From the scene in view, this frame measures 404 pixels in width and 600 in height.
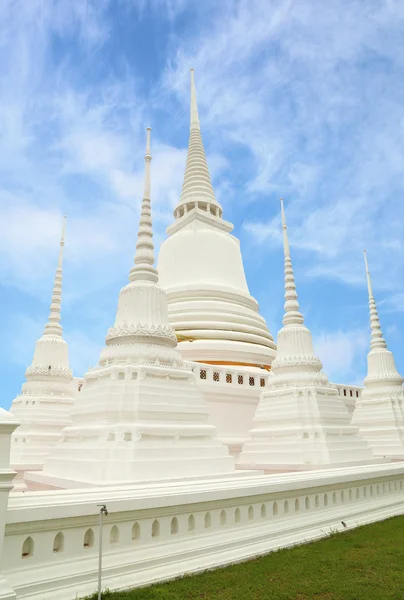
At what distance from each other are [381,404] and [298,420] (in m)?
8.88

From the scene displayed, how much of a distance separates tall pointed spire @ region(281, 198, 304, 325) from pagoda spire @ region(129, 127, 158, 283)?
6729mm

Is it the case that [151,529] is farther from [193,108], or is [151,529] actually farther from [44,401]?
[193,108]

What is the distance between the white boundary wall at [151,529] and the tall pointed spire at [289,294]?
8445 millimetres

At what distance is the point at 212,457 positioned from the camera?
11.0 metres

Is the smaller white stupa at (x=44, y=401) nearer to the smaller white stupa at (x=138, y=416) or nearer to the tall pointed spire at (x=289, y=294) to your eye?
the smaller white stupa at (x=138, y=416)

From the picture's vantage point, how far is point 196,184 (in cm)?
2777

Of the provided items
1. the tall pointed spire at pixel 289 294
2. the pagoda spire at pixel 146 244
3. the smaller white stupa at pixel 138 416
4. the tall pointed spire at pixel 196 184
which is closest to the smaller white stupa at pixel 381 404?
the tall pointed spire at pixel 289 294

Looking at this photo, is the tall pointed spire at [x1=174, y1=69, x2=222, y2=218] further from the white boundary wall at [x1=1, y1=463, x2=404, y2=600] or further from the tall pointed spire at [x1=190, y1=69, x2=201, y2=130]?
the white boundary wall at [x1=1, y1=463, x2=404, y2=600]

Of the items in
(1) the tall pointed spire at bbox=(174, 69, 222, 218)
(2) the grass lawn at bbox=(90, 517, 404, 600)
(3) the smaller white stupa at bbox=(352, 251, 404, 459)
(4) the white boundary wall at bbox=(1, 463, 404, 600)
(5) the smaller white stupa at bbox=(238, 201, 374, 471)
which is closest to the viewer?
(4) the white boundary wall at bbox=(1, 463, 404, 600)

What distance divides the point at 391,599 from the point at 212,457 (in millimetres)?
5726

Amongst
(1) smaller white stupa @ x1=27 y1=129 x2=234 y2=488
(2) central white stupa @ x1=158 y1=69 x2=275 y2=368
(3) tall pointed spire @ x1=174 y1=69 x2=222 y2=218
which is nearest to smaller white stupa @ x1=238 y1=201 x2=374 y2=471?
(2) central white stupa @ x1=158 y1=69 x2=275 y2=368

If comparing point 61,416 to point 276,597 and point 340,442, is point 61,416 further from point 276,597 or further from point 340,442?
point 276,597

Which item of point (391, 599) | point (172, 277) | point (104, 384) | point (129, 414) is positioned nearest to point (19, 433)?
point (104, 384)

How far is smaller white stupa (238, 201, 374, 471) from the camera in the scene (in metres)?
15.0
